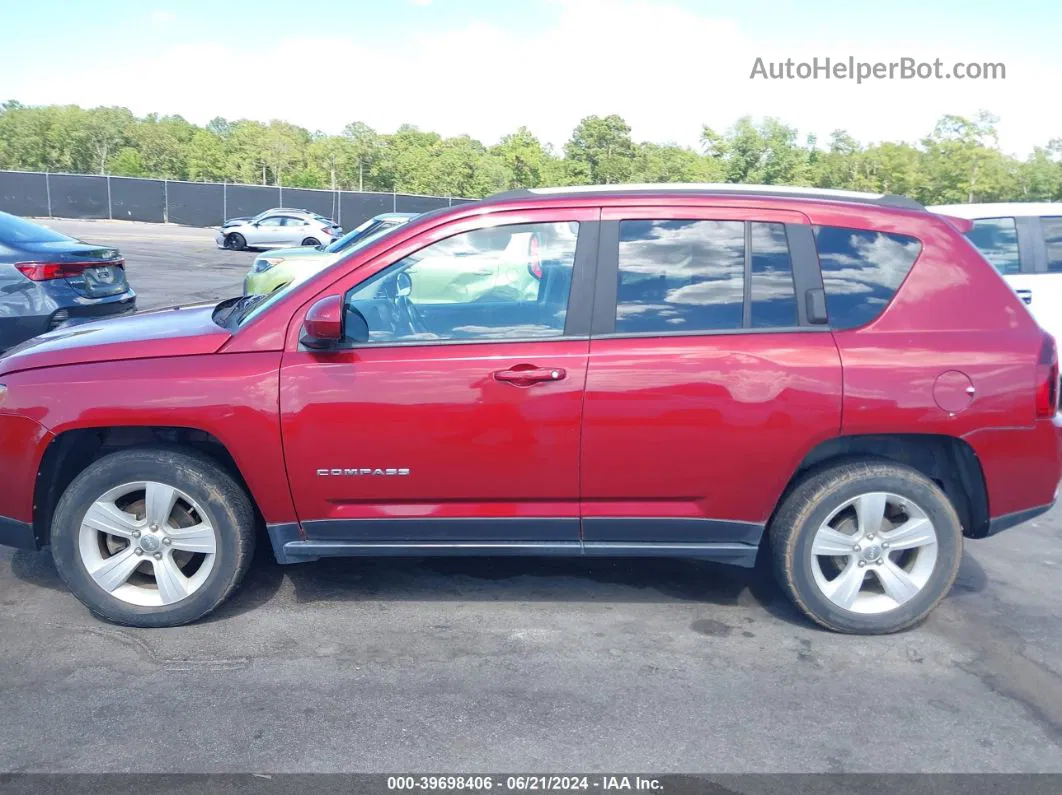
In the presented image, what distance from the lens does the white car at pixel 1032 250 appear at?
8.43 meters

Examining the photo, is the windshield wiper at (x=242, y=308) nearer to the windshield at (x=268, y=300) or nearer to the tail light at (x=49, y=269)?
the windshield at (x=268, y=300)

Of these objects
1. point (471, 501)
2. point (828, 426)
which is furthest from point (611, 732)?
point (828, 426)

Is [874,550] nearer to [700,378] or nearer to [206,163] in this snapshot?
[700,378]

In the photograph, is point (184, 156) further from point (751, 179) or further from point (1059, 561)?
point (1059, 561)

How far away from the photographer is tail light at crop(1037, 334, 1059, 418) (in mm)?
4023

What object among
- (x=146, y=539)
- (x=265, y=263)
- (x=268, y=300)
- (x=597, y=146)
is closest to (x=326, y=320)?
(x=268, y=300)

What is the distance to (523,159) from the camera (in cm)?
5809

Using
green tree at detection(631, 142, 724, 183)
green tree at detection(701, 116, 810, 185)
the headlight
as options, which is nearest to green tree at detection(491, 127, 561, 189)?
green tree at detection(631, 142, 724, 183)

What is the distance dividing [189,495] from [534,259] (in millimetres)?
1752

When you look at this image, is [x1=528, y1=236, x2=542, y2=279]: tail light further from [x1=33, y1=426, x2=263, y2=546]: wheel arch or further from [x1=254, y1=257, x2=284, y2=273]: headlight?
[x1=254, y1=257, x2=284, y2=273]: headlight

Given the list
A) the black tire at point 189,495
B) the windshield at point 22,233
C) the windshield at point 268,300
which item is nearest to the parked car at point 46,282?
the windshield at point 22,233

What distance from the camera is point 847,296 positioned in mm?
4074

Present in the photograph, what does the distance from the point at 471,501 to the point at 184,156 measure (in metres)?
74.7

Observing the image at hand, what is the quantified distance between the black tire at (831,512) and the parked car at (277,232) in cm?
2899
